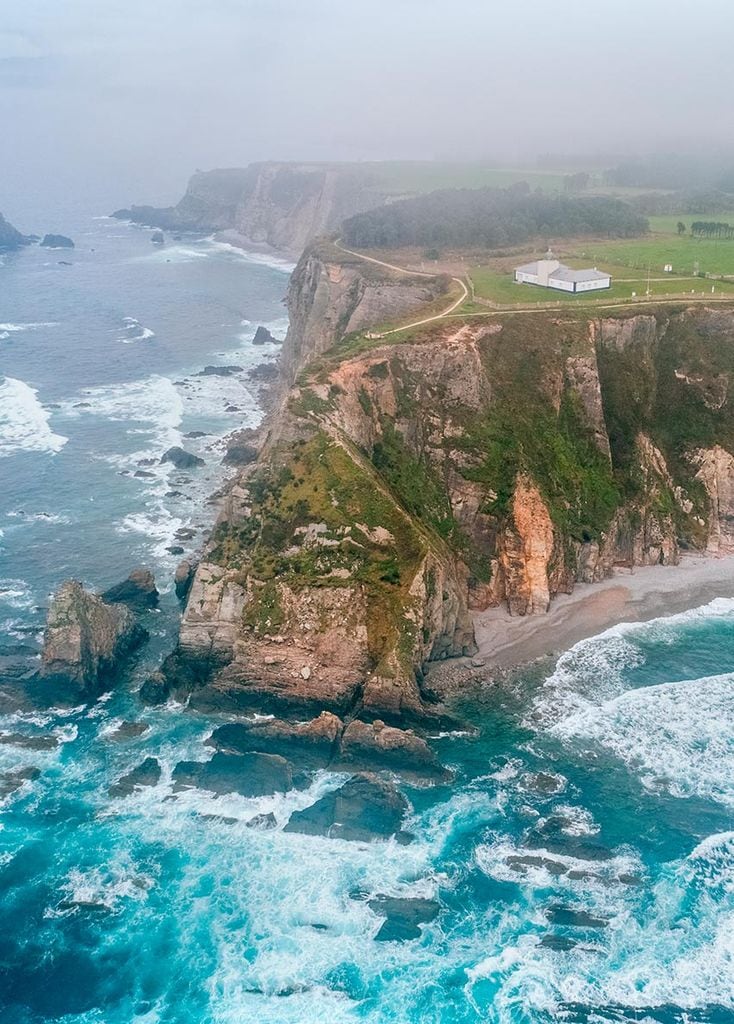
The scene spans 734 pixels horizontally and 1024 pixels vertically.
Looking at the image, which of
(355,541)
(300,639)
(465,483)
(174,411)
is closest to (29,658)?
(300,639)

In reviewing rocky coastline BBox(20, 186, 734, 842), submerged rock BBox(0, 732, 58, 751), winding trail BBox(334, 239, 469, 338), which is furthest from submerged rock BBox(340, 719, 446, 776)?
winding trail BBox(334, 239, 469, 338)

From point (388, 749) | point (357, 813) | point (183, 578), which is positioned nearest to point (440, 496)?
point (183, 578)

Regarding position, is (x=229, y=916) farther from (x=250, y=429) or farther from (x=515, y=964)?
(x=250, y=429)

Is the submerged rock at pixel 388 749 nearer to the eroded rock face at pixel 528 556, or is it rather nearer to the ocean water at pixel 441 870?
the ocean water at pixel 441 870

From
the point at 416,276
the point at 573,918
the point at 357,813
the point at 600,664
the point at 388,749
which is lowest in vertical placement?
the point at 573,918

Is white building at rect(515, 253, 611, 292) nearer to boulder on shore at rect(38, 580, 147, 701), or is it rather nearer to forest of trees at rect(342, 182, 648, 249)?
forest of trees at rect(342, 182, 648, 249)

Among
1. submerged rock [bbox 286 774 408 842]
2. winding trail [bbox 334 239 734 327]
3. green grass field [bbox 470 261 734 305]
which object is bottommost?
submerged rock [bbox 286 774 408 842]

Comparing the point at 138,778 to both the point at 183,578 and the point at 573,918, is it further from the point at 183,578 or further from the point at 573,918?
the point at 573,918
